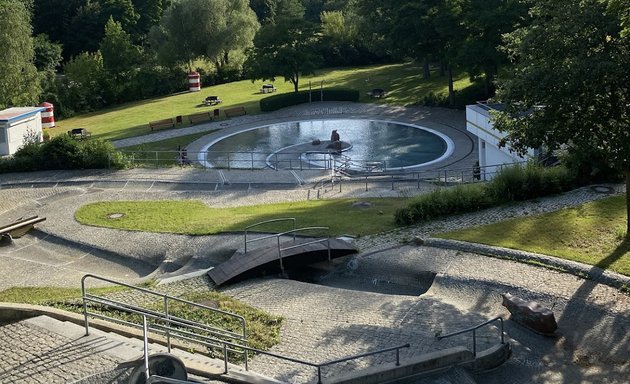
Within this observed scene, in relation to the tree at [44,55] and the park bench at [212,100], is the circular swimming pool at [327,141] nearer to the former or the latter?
the park bench at [212,100]

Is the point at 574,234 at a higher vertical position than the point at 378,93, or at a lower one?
lower

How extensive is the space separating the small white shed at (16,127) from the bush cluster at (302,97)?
2124 cm

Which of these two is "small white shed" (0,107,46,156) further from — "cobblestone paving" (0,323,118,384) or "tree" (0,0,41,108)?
"cobblestone paving" (0,323,118,384)

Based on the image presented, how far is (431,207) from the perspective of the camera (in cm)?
2423

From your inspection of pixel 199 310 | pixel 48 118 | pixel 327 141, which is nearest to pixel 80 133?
pixel 48 118

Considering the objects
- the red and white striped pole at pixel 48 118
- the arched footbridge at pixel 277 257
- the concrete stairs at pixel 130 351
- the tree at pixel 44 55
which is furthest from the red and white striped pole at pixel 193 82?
the concrete stairs at pixel 130 351

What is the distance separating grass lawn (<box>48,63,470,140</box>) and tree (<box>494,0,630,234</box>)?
37.0m

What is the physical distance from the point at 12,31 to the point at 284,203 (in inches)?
1190

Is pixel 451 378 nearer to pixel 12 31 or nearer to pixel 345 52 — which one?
pixel 12 31

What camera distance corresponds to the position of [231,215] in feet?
89.4

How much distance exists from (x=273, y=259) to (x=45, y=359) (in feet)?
25.4

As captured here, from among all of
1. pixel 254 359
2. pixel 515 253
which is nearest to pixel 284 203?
pixel 515 253

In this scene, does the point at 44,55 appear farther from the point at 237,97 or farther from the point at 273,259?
the point at 273,259

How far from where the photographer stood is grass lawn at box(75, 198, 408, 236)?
2430 cm
